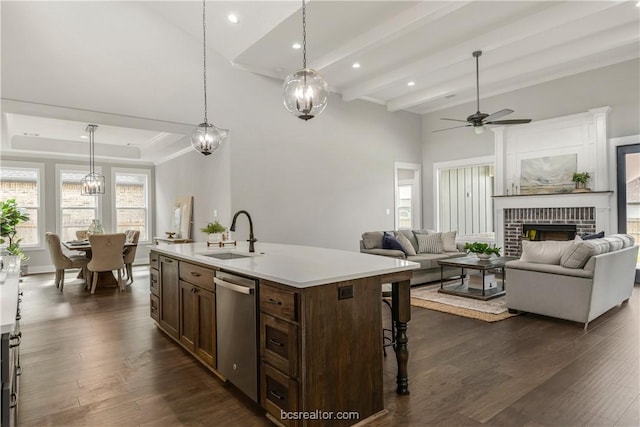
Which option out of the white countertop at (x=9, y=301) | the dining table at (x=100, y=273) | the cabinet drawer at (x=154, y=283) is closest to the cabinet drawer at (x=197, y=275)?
the cabinet drawer at (x=154, y=283)

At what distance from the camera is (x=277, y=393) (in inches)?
79.8

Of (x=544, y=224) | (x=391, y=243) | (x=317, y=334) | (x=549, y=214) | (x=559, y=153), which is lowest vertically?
(x=317, y=334)

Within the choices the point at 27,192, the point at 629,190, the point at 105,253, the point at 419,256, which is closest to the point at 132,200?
the point at 27,192

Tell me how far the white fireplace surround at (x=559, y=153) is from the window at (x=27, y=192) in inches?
382

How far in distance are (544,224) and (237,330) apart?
6.39 meters

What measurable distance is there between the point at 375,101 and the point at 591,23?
386 centimetres

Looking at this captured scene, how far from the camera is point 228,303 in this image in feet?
7.98

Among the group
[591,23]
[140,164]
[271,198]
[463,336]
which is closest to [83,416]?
[463,336]

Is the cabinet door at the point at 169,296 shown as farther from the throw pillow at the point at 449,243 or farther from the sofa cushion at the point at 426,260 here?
the throw pillow at the point at 449,243

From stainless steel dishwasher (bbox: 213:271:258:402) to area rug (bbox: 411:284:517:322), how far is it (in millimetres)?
2799

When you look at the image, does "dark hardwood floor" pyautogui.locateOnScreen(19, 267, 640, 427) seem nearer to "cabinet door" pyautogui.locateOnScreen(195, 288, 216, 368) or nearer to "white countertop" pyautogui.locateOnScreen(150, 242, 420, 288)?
"cabinet door" pyautogui.locateOnScreen(195, 288, 216, 368)

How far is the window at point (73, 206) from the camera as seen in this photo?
333 inches

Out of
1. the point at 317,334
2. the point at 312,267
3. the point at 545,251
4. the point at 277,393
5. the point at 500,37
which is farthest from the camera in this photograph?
the point at 500,37

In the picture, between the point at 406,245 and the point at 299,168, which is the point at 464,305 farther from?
the point at 299,168
